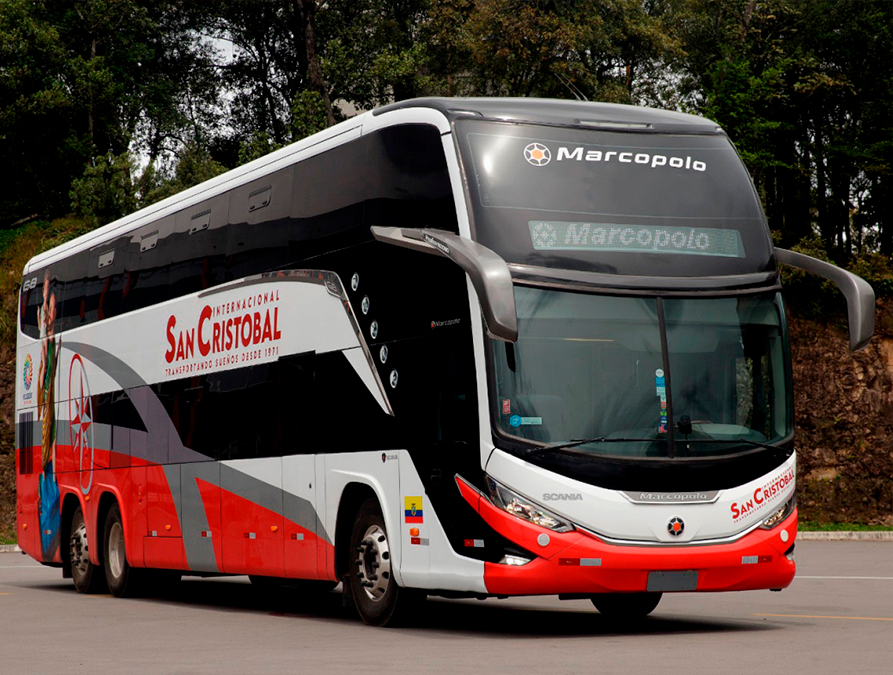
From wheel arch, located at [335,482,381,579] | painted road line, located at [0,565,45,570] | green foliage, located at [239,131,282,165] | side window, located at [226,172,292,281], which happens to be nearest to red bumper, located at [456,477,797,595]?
wheel arch, located at [335,482,381,579]

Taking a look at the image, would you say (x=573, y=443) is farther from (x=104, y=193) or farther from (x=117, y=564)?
(x=104, y=193)

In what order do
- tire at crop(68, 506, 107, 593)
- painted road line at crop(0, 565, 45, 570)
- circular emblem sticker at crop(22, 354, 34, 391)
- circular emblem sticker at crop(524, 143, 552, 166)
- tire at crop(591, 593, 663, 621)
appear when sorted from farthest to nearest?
painted road line at crop(0, 565, 45, 570) < circular emblem sticker at crop(22, 354, 34, 391) < tire at crop(68, 506, 107, 593) < tire at crop(591, 593, 663, 621) < circular emblem sticker at crop(524, 143, 552, 166)

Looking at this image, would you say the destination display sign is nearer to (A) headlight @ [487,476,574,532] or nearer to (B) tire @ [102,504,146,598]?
(A) headlight @ [487,476,574,532]

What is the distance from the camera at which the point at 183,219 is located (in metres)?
17.2

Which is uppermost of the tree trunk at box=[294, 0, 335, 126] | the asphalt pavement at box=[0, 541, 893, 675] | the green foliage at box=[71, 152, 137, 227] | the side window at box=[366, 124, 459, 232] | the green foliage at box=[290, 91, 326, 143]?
the tree trunk at box=[294, 0, 335, 126]

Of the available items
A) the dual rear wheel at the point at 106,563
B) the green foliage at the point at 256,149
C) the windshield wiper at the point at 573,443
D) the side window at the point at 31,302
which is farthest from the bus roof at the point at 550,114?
the green foliage at the point at 256,149

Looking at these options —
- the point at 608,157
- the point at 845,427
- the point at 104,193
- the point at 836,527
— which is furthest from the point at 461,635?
the point at 104,193

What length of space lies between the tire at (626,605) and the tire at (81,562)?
8.43 meters

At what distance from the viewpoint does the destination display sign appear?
38.2 ft

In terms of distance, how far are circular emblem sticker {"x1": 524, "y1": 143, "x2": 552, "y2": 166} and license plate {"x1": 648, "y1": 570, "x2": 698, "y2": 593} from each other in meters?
3.46

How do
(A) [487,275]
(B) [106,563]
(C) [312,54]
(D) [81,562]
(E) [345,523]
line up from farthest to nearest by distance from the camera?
(C) [312,54], (D) [81,562], (B) [106,563], (E) [345,523], (A) [487,275]

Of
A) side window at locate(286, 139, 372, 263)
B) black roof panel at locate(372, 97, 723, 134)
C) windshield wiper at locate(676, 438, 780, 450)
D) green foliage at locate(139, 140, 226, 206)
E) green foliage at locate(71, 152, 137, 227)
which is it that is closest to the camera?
windshield wiper at locate(676, 438, 780, 450)

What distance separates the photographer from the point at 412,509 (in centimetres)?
1210

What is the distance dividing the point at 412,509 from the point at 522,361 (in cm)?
172
